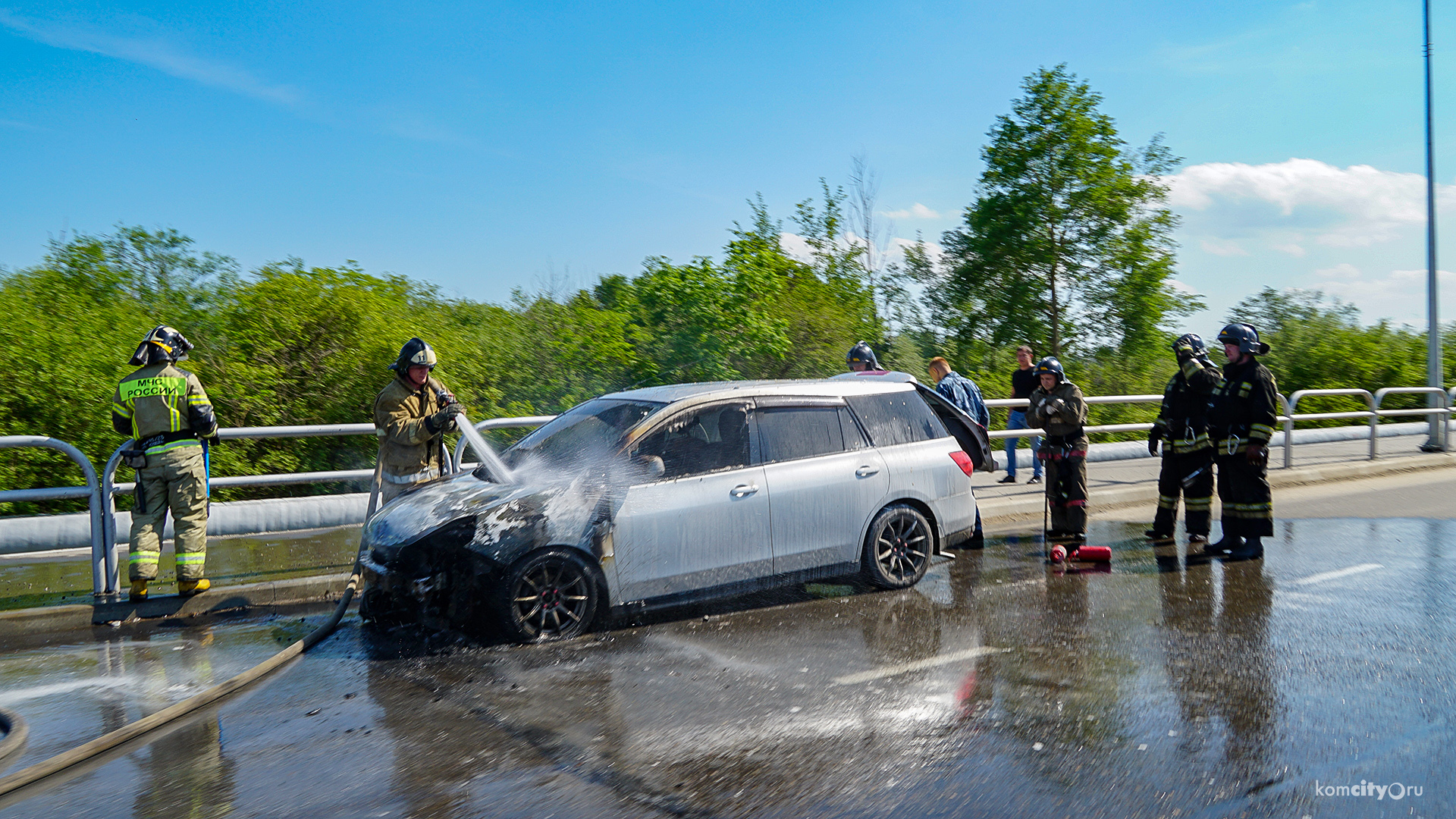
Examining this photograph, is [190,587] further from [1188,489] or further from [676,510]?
[1188,489]

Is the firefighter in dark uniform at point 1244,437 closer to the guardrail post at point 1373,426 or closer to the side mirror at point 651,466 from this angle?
the side mirror at point 651,466

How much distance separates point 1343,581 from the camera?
24.1ft

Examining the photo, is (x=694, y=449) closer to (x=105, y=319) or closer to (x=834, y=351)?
(x=105, y=319)

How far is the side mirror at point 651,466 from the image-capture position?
6191mm

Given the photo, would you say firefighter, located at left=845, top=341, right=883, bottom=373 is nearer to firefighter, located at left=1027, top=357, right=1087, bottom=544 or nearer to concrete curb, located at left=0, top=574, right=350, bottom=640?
firefighter, located at left=1027, top=357, right=1087, bottom=544

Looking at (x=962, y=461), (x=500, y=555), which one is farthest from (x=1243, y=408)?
(x=500, y=555)

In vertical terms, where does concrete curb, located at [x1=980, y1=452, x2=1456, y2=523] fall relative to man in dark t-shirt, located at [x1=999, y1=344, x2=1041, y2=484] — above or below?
below

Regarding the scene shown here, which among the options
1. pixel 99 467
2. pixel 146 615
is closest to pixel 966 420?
pixel 146 615

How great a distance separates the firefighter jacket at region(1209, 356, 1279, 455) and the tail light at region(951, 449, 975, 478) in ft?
8.79

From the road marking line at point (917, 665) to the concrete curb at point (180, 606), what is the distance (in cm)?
427

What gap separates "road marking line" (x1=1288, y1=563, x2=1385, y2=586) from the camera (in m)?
7.40

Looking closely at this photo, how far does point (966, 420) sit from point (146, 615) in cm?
644

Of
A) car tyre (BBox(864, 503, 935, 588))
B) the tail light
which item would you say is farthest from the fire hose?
the tail light

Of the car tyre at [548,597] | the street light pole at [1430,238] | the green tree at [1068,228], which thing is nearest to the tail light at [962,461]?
the car tyre at [548,597]
